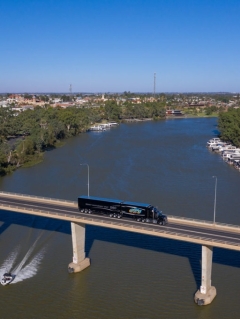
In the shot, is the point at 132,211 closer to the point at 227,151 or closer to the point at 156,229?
the point at 156,229

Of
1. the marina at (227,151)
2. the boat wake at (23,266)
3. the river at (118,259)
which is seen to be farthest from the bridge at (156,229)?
the marina at (227,151)

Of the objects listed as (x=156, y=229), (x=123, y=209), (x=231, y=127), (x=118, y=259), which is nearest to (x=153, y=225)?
(x=156, y=229)

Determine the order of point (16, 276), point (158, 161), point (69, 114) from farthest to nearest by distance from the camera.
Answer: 1. point (69, 114)
2. point (158, 161)
3. point (16, 276)

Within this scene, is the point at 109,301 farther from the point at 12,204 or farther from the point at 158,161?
the point at 158,161

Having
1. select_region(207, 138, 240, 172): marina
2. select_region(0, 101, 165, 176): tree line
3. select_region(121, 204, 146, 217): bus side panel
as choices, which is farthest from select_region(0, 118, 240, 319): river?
select_region(207, 138, 240, 172): marina

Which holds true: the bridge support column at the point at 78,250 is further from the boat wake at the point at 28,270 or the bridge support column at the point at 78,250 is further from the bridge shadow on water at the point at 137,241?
the boat wake at the point at 28,270

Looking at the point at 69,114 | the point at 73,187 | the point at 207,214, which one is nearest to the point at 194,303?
the point at 207,214
